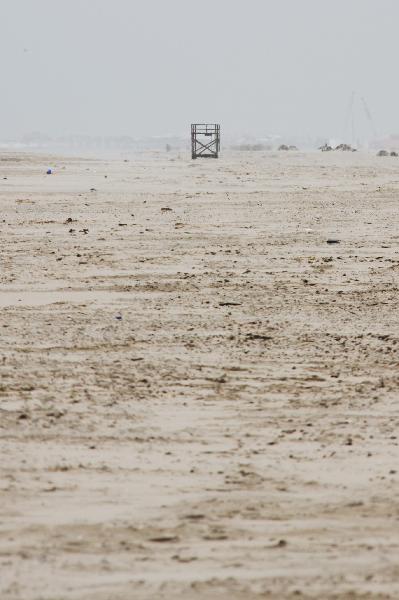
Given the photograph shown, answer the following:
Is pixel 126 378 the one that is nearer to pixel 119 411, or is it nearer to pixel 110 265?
pixel 119 411

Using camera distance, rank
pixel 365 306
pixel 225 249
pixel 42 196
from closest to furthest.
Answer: pixel 365 306, pixel 225 249, pixel 42 196

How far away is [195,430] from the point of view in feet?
18.1

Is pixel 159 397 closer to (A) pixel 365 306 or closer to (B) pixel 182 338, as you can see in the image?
(B) pixel 182 338

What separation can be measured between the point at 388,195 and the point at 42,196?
269 inches

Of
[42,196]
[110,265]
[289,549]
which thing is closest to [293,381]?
[289,549]

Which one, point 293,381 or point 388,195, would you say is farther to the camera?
point 388,195

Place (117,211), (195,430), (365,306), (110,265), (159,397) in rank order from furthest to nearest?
(117,211) < (110,265) < (365,306) < (159,397) < (195,430)

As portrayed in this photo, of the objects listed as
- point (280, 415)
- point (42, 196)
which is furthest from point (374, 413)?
point (42, 196)

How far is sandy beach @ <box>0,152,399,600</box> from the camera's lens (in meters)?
3.97

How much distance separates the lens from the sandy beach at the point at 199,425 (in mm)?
3973

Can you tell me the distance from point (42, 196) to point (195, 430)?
17.0 meters

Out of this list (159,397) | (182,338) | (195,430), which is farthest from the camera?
(182,338)

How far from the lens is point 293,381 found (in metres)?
6.51

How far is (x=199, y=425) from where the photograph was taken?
561 cm
